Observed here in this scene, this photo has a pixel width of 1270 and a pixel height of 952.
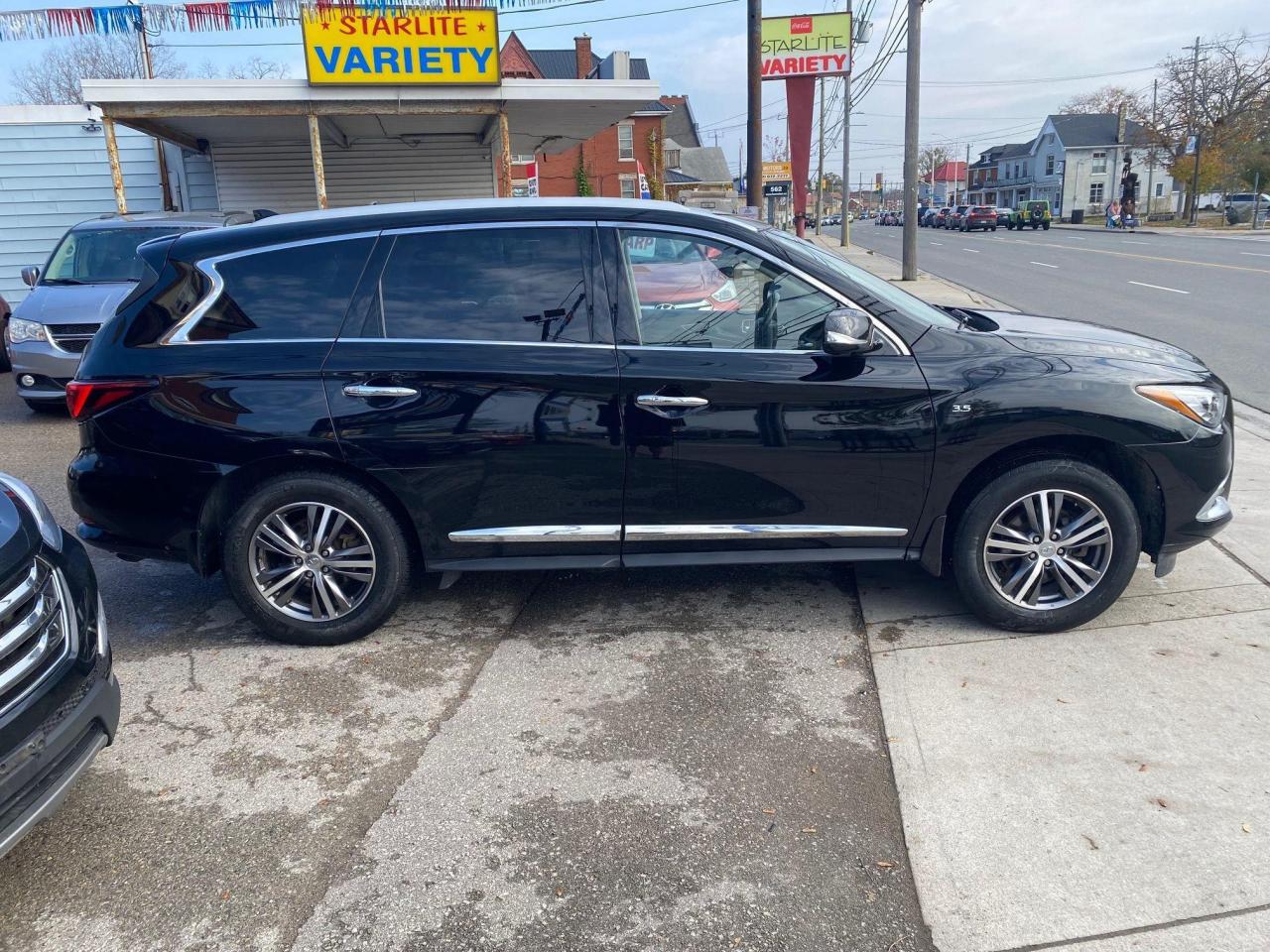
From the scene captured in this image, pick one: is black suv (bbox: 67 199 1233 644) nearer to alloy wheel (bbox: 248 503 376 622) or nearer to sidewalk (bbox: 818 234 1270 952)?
alloy wheel (bbox: 248 503 376 622)

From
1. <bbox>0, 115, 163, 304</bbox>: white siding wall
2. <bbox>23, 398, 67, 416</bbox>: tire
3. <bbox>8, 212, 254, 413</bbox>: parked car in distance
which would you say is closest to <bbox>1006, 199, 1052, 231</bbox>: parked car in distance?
<bbox>0, 115, 163, 304</bbox>: white siding wall

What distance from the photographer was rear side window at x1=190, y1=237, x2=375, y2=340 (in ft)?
14.4

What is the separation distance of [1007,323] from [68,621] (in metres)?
4.15

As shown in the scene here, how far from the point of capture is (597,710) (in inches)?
155

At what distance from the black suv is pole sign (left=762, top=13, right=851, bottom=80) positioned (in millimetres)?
28183

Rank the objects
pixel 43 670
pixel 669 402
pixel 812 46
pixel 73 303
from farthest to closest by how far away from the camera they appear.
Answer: pixel 812 46
pixel 73 303
pixel 669 402
pixel 43 670

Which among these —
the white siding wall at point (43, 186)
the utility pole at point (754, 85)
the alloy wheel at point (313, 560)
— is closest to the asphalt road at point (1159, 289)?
the utility pole at point (754, 85)

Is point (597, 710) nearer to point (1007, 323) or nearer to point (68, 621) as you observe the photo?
point (68, 621)

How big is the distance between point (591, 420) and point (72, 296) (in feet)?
26.0

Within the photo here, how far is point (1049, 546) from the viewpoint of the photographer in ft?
14.3

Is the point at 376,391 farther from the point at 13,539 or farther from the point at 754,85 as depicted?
the point at 754,85

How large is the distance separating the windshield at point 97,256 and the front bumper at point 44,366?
111cm

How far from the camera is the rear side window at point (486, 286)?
4355mm

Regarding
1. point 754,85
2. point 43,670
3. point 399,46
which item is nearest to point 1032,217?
point 754,85
